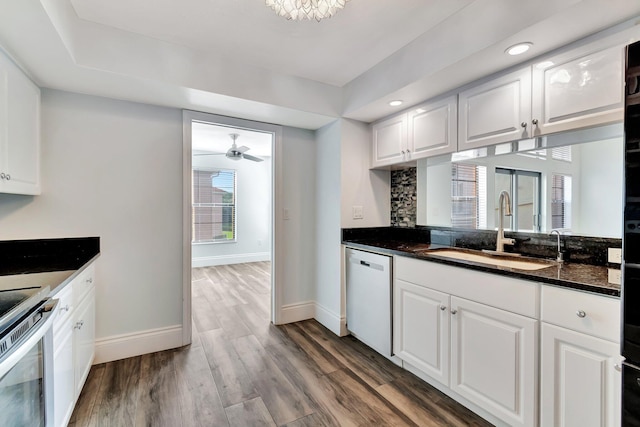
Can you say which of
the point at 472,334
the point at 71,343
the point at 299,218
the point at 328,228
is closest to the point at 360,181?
the point at 328,228

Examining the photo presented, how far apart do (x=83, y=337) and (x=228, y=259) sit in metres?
4.33

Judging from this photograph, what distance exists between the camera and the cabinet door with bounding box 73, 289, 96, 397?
1.70m

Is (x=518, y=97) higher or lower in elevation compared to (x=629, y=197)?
higher

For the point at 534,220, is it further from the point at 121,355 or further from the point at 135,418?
the point at 121,355

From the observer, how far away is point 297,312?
3150 millimetres

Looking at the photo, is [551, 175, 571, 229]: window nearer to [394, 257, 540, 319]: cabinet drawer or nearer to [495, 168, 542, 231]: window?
[495, 168, 542, 231]: window

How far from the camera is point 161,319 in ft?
8.20

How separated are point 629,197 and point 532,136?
0.78 metres

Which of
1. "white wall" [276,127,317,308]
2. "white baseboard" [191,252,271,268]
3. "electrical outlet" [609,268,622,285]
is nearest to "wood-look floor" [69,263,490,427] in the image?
"white wall" [276,127,317,308]

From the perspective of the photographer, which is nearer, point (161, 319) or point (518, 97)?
point (518, 97)

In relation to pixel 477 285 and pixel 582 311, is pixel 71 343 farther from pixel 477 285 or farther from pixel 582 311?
pixel 582 311

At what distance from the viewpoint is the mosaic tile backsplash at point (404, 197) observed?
112 inches

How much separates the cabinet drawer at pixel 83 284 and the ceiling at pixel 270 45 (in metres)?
1.31

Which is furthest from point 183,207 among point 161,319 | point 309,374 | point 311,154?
point 309,374
